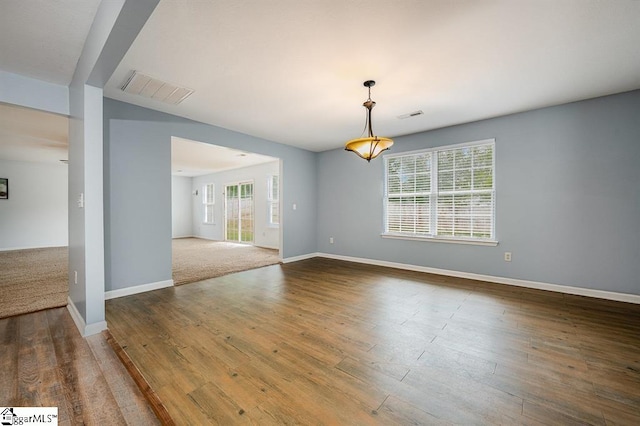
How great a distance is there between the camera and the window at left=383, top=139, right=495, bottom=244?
4195 mm

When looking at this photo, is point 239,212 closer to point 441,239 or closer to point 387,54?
point 441,239

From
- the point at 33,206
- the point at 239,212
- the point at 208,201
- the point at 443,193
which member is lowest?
the point at 239,212

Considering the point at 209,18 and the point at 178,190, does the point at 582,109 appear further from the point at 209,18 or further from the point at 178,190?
the point at 178,190

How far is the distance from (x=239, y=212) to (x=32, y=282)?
5252 mm

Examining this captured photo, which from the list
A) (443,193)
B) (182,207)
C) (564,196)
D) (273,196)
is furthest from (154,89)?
(182,207)

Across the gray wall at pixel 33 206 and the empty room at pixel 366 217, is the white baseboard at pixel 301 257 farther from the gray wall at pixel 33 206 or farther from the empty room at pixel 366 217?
the gray wall at pixel 33 206

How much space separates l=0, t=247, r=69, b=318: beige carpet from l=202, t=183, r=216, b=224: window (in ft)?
14.1

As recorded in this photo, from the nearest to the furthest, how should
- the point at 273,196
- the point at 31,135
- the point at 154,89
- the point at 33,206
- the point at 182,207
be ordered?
the point at 154,89, the point at 31,135, the point at 33,206, the point at 273,196, the point at 182,207

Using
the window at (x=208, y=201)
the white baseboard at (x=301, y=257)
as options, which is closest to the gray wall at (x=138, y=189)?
the white baseboard at (x=301, y=257)

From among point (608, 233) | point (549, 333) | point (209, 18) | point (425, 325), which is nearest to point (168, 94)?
point (209, 18)

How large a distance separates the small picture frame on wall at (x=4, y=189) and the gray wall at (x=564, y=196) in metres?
10.9

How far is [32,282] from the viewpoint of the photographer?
4062mm

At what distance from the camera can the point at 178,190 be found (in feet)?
34.3

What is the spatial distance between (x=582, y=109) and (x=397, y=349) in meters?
4.01
